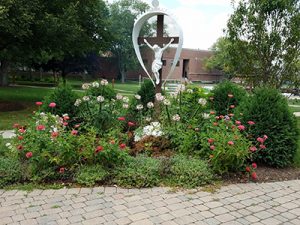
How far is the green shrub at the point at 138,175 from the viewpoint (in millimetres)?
3944

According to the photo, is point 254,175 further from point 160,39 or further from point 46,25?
point 46,25

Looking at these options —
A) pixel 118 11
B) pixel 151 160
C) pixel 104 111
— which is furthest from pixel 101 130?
pixel 118 11

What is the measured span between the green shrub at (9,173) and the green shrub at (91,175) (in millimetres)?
753

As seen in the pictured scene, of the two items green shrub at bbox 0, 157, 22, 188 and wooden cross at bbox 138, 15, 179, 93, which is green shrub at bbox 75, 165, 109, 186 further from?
wooden cross at bbox 138, 15, 179, 93

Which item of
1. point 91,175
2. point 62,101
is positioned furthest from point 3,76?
point 91,175

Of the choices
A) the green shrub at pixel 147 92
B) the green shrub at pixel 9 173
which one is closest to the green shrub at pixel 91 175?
the green shrub at pixel 9 173

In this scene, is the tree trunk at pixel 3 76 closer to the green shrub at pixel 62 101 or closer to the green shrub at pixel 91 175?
the green shrub at pixel 62 101

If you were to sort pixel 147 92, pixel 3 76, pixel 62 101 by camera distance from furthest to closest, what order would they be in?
pixel 3 76
pixel 147 92
pixel 62 101

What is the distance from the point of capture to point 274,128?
4.88 meters

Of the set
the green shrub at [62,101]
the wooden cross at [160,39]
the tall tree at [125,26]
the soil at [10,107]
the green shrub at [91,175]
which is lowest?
→ the soil at [10,107]

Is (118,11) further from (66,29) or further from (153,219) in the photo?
(153,219)

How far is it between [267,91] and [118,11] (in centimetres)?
4166

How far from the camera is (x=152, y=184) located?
13.0ft

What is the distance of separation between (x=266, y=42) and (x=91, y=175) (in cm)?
684
